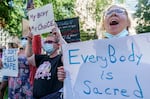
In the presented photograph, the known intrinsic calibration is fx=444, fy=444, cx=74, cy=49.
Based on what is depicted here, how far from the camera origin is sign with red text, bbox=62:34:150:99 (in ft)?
10.5

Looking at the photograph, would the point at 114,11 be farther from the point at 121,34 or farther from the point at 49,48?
the point at 49,48

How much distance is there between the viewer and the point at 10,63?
23.1ft

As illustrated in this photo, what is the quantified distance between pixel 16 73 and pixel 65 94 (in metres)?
3.12

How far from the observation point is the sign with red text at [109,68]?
3.19 m

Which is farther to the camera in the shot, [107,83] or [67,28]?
[67,28]

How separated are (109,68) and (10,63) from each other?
12.6 ft

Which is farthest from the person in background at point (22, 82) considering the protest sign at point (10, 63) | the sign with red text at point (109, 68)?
the sign with red text at point (109, 68)

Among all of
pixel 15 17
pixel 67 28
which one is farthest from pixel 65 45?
pixel 15 17

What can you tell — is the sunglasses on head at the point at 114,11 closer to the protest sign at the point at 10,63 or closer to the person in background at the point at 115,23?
the person in background at the point at 115,23

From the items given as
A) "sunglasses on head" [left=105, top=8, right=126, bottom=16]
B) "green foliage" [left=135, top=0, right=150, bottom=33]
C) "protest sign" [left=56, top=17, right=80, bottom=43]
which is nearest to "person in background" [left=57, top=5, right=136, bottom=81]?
"sunglasses on head" [left=105, top=8, right=126, bottom=16]

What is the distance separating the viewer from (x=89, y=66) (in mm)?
3605

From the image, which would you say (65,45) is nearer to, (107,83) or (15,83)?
(107,83)

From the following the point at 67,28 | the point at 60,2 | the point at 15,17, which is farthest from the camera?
the point at 60,2

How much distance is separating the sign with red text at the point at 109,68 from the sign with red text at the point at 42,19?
3.56ft
